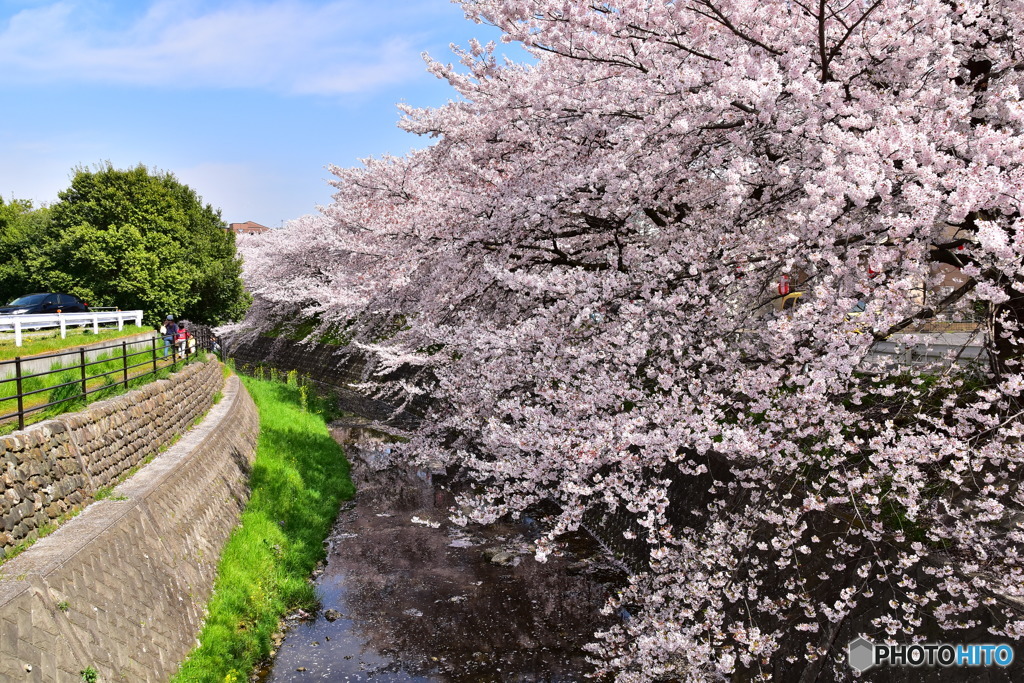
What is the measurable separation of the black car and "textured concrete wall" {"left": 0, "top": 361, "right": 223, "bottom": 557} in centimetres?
1715

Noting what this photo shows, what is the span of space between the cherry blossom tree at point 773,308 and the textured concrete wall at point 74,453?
5492 millimetres

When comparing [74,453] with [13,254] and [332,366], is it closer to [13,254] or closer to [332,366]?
[332,366]

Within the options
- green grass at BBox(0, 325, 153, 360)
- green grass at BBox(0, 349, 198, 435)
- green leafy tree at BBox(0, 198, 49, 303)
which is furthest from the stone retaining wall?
green leafy tree at BBox(0, 198, 49, 303)

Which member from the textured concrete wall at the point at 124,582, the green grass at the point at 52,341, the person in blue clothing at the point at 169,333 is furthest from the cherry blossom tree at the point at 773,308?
the person in blue clothing at the point at 169,333

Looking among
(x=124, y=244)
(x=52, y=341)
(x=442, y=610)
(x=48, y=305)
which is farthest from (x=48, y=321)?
(x=442, y=610)

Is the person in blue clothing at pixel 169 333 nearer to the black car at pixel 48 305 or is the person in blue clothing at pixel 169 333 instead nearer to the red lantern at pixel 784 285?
the black car at pixel 48 305

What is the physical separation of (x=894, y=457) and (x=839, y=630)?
7.08 ft

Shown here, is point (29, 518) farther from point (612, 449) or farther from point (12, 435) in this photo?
point (612, 449)

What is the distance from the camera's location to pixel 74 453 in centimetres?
969

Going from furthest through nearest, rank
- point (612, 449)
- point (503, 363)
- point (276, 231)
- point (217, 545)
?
point (276, 231), point (217, 545), point (503, 363), point (612, 449)

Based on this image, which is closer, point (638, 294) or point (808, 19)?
point (808, 19)

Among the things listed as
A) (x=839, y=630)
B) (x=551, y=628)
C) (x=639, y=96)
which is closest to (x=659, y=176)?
(x=639, y=96)

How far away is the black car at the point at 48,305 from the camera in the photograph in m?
28.0

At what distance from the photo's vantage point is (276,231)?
48.3m
